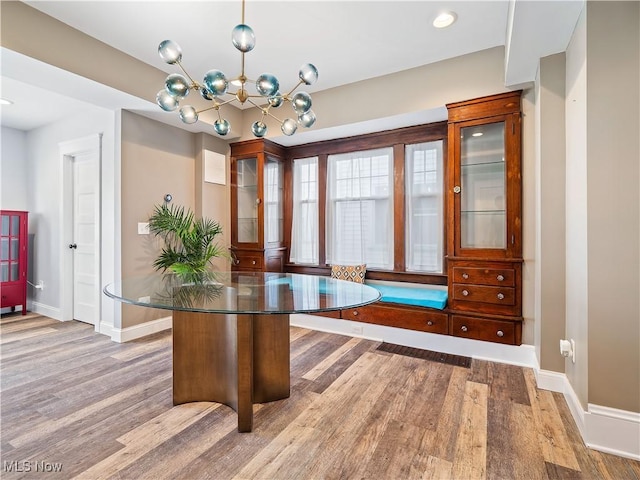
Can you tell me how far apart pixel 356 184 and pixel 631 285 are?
110 inches

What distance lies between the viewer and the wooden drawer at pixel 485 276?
9.11ft

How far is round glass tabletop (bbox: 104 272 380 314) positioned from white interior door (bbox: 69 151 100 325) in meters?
2.08

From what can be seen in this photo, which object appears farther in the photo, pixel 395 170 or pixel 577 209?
pixel 395 170

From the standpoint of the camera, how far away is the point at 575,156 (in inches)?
79.4

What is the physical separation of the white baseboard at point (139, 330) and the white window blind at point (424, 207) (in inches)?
118

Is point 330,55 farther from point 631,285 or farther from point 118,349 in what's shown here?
point 118,349

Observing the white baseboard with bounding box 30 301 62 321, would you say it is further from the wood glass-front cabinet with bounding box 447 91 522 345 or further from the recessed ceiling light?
the recessed ceiling light

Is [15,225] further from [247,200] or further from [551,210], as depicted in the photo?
[551,210]

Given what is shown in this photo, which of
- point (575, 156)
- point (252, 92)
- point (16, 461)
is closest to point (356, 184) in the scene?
point (252, 92)

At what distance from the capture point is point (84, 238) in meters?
4.04

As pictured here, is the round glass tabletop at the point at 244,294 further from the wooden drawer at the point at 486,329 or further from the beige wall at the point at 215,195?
the beige wall at the point at 215,195

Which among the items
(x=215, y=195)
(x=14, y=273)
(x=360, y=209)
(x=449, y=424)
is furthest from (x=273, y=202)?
(x=14, y=273)

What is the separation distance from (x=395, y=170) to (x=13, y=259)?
5269mm

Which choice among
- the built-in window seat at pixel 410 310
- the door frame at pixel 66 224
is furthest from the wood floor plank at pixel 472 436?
the door frame at pixel 66 224
